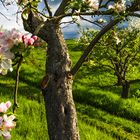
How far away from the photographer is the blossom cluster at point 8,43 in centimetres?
378

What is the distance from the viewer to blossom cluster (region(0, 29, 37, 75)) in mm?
3777

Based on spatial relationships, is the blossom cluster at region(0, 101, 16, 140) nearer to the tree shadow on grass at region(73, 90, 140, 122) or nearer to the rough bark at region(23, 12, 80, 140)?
the rough bark at region(23, 12, 80, 140)

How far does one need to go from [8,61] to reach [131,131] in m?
13.2

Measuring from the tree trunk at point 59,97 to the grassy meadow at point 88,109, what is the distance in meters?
2.68

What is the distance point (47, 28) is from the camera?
8688 mm

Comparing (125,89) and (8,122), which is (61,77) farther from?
(125,89)

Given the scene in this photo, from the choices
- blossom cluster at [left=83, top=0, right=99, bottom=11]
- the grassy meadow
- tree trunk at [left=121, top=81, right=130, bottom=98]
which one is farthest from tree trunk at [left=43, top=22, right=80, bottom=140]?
tree trunk at [left=121, top=81, right=130, bottom=98]

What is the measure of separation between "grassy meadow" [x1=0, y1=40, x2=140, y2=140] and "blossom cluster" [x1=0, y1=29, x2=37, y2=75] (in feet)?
22.5

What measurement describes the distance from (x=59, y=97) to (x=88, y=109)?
421 inches

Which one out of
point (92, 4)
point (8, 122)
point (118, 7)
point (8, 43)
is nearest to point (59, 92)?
point (92, 4)

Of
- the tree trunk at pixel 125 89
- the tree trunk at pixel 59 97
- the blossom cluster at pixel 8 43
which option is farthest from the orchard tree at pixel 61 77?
the tree trunk at pixel 125 89

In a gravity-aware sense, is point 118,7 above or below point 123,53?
above

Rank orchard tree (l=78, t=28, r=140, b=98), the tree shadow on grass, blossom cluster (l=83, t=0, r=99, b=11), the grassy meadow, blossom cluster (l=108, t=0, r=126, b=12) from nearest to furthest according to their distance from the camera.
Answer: blossom cluster (l=83, t=0, r=99, b=11) < blossom cluster (l=108, t=0, r=126, b=12) < the grassy meadow < the tree shadow on grass < orchard tree (l=78, t=28, r=140, b=98)

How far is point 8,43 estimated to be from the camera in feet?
13.3
